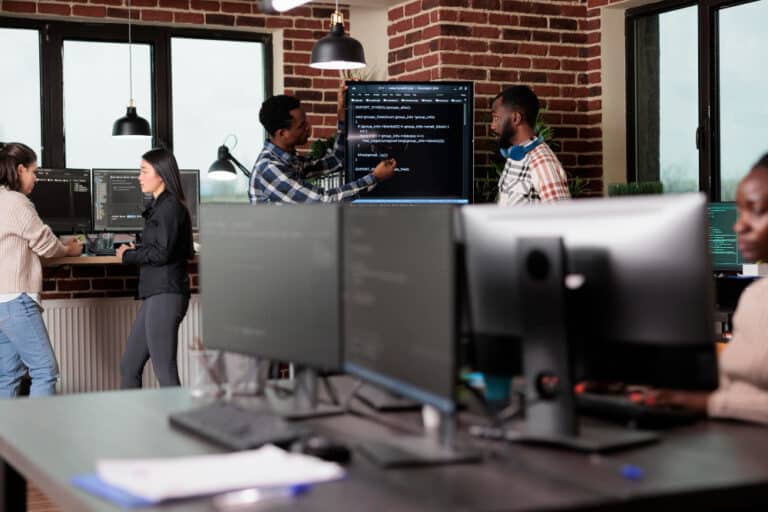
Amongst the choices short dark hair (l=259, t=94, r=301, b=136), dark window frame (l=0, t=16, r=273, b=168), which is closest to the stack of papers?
short dark hair (l=259, t=94, r=301, b=136)

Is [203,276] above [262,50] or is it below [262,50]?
below

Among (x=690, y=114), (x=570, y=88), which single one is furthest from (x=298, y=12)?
(x=690, y=114)

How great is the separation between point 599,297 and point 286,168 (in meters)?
2.98

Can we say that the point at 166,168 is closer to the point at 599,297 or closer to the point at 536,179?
the point at 536,179

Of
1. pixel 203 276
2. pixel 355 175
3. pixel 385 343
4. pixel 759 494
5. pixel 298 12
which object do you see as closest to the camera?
pixel 759 494

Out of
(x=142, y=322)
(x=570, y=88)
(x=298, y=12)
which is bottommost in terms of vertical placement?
(x=142, y=322)

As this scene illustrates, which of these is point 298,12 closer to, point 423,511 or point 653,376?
point 653,376

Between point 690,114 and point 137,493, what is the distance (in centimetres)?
512

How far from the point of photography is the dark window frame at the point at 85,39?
6.56 metres

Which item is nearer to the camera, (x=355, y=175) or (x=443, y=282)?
(x=443, y=282)

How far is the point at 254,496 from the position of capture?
1.62 meters

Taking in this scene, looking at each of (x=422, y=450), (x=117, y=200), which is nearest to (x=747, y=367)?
(x=422, y=450)

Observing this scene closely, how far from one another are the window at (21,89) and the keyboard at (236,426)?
15.3 ft

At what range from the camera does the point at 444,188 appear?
18.5 ft
